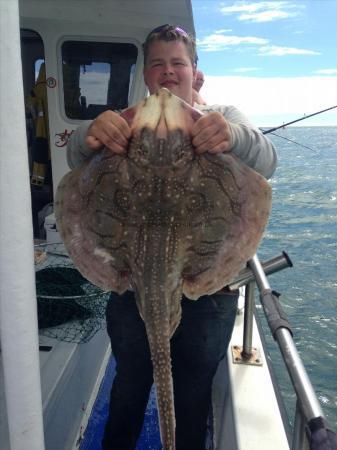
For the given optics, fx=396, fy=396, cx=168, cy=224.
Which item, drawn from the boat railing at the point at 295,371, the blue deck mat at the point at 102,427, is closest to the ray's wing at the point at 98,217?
the boat railing at the point at 295,371

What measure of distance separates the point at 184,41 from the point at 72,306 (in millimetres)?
2332

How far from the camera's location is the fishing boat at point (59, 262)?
43.8 inches

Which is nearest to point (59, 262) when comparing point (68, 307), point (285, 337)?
point (68, 307)

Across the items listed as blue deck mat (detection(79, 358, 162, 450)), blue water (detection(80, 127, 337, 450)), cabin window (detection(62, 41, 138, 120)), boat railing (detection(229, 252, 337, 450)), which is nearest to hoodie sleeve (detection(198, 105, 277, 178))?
boat railing (detection(229, 252, 337, 450))

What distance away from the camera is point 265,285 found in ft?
7.43

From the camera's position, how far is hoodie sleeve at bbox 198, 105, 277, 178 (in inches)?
66.0

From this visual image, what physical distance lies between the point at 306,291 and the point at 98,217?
10611 millimetres

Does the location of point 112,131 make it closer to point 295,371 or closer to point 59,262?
point 295,371

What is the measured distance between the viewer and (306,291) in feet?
37.1

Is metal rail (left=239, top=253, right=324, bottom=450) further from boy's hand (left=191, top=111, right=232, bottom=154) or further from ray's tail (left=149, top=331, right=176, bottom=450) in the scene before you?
boy's hand (left=191, top=111, right=232, bottom=154)

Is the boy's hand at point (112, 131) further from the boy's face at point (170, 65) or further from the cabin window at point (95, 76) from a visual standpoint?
the cabin window at point (95, 76)

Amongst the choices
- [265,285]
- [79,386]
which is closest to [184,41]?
[265,285]

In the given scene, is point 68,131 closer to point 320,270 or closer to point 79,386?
point 79,386

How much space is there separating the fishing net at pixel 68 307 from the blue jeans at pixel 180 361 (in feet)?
2.89
